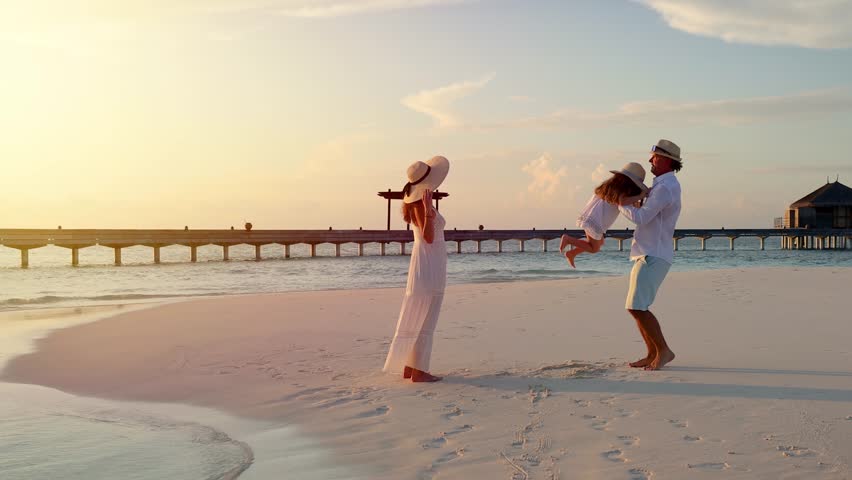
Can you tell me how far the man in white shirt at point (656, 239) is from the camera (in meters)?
5.02

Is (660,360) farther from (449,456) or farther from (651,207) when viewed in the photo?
(449,456)

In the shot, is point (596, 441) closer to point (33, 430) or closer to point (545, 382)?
point (545, 382)

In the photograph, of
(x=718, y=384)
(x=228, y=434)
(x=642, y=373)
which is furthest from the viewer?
(x=642, y=373)

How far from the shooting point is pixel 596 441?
11.7ft

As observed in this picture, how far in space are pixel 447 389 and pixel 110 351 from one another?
4.28 m

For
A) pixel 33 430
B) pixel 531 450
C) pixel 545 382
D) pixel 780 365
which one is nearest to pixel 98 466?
pixel 33 430

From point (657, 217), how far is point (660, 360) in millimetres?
1086

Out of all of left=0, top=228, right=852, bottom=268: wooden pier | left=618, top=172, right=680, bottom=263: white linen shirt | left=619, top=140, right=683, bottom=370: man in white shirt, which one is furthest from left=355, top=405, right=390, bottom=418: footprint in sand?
left=0, top=228, right=852, bottom=268: wooden pier

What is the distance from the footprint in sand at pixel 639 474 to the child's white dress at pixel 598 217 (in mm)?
A: 2244

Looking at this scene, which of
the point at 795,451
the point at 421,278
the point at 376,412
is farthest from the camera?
the point at 421,278

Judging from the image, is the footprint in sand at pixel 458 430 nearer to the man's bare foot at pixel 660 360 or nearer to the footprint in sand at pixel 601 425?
the footprint in sand at pixel 601 425

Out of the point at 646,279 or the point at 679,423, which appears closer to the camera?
the point at 679,423

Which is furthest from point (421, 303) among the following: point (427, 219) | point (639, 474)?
point (639, 474)

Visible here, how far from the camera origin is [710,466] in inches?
123
